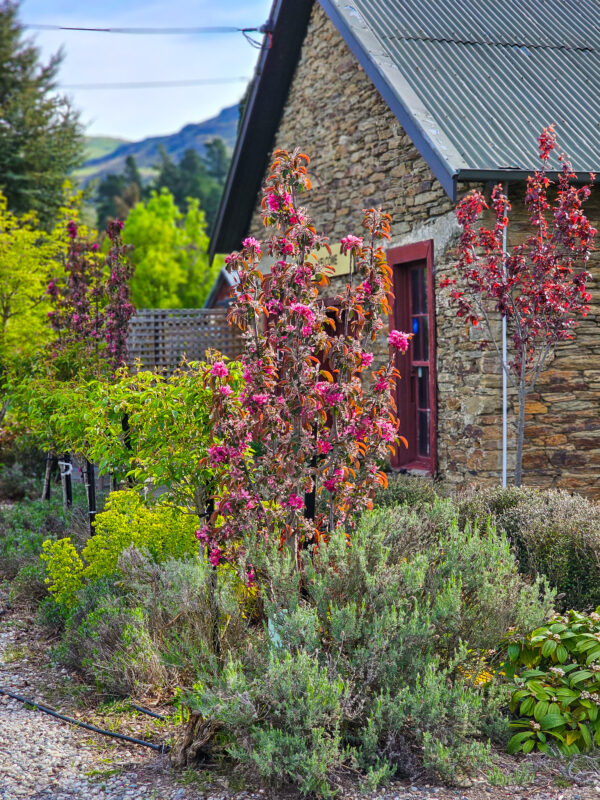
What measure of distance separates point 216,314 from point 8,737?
972 cm

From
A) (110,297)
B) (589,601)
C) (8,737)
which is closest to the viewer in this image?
(8,737)

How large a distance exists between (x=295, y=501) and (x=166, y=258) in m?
25.5

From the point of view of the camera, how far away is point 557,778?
3.51 metres

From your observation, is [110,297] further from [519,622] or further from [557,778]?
[557,778]

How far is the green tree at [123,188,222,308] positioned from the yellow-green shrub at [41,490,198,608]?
2312 cm

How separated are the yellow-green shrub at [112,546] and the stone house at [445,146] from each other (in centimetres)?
312

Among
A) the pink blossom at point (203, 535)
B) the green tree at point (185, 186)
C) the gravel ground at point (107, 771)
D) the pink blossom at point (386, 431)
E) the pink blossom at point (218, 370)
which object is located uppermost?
the green tree at point (185, 186)

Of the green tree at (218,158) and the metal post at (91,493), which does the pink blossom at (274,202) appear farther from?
the green tree at (218,158)

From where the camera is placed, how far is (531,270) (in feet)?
23.0

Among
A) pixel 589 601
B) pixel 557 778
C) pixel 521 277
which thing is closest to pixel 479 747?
pixel 557 778

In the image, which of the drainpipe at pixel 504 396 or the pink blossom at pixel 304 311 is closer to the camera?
the pink blossom at pixel 304 311

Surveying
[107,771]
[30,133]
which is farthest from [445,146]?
[30,133]

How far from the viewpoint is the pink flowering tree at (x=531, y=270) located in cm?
676

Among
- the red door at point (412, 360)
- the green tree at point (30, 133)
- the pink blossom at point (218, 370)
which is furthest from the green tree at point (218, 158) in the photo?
the pink blossom at point (218, 370)
